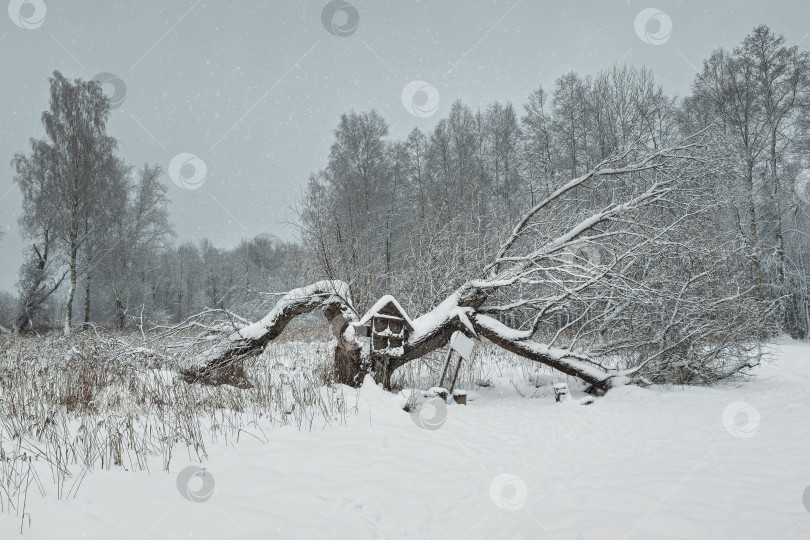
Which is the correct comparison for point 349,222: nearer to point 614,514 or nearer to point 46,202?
point 46,202

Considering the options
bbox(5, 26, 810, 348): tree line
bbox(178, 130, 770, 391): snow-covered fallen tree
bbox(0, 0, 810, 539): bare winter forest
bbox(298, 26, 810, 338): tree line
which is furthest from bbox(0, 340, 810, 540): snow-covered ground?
bbox(298, 26, 810, 338): tree line

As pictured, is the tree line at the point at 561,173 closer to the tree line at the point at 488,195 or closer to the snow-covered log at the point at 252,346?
the tree line at the point at 488,195

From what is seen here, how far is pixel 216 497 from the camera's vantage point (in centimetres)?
262

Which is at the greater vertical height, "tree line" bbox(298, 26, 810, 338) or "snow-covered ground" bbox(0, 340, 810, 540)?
"tree line" bbox(298, 26, 810, 338)

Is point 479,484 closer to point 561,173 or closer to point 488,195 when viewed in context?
point 561,173

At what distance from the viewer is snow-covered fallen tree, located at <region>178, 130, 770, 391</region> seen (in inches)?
254

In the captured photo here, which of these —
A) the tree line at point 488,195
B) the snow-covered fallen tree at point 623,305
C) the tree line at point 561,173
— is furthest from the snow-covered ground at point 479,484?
the tree line at point 561,173

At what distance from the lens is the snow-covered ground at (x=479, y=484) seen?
220 cm

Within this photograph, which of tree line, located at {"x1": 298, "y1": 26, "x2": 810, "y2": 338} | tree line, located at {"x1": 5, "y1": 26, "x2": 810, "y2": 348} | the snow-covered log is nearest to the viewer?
the snow-covered log

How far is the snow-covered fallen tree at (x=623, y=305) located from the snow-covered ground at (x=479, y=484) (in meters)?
1.57

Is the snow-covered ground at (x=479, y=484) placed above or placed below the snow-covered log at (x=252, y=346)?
below

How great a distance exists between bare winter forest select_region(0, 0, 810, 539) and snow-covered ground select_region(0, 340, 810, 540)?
0.02 metres

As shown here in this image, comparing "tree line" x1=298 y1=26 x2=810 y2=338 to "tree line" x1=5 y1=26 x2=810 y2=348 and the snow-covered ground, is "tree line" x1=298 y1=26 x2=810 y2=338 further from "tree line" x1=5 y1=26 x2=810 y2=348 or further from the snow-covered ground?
the snow-covered ground

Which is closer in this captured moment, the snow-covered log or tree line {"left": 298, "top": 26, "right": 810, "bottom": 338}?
the snow-covered log
